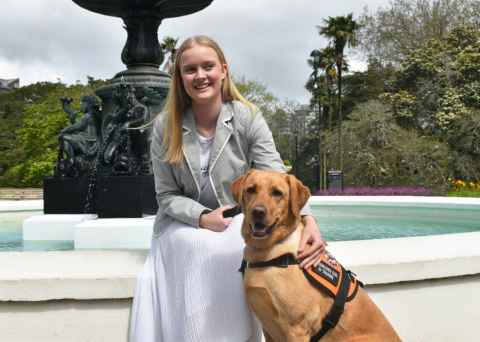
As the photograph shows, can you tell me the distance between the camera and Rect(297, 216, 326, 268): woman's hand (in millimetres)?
2488

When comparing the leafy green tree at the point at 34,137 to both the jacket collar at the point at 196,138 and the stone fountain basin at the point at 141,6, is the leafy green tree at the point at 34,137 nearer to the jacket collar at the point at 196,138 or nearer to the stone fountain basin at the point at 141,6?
the stone fountain basin at the point at 141,6

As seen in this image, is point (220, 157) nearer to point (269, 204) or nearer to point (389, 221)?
point (269, 204)

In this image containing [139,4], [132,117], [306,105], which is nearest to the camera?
[132,117]

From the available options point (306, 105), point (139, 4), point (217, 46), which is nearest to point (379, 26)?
point (306, 105)

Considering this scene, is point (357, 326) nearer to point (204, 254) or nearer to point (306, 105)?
point (204, 254)

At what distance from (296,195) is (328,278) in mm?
458

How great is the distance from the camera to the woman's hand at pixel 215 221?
9.27ft

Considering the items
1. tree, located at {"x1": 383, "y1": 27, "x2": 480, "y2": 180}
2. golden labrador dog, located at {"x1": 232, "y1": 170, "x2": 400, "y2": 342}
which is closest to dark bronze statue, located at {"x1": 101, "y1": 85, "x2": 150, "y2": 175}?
golden labrador dog, located at {"x1": 232, "y1": 170, "x2": 400, "y2": 342}

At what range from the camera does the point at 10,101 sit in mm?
47312

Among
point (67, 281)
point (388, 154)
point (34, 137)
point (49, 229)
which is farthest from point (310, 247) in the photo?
point (34, 137)

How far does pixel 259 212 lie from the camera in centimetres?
235

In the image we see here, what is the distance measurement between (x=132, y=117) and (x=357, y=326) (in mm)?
5364

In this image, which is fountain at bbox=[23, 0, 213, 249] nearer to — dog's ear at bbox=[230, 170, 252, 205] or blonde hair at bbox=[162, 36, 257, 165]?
blonde hair at bbox=[162, 36, 257, 165]

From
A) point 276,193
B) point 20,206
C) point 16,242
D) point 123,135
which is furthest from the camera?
point 20,206
